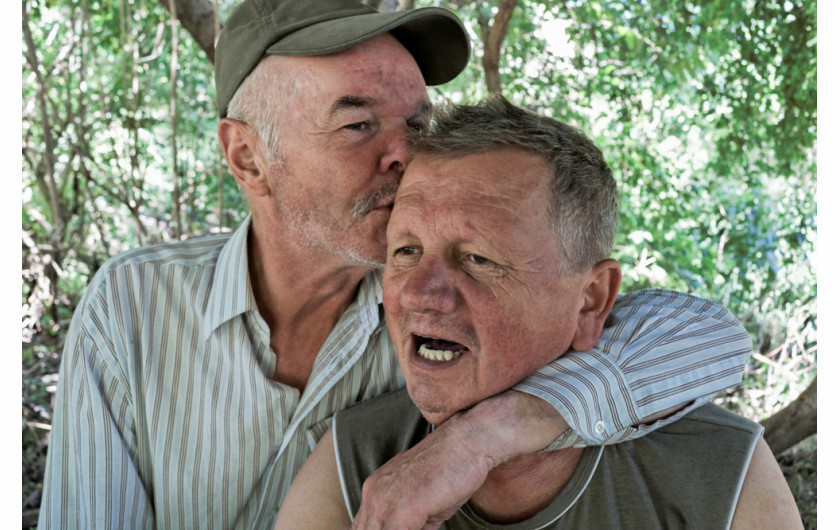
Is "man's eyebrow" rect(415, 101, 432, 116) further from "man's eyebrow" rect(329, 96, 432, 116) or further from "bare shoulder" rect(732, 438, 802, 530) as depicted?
"bare shoulder" rect(732, 438, 802, 530)

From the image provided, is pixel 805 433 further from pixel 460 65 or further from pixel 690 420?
pixel 460 65

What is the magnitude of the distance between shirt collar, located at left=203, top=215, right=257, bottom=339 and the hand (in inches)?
29.7

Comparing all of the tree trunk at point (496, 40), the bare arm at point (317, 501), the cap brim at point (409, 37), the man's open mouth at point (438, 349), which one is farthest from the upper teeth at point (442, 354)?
the tree trunk at point (496, 40)

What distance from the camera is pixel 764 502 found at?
1447 mm

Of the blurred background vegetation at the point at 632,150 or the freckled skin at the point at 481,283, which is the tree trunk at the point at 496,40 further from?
the freckled skin at the point at 481,283

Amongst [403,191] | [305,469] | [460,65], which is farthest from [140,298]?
[460,65]

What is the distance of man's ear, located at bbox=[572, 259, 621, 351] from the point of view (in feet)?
5.13

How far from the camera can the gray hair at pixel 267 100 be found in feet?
6.36

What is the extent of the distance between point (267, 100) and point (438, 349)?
866 millimetres

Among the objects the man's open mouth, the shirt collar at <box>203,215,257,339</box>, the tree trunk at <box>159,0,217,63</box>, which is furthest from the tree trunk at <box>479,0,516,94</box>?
the man's open mouth

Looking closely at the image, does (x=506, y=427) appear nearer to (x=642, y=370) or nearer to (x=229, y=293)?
(x=642, y=370)

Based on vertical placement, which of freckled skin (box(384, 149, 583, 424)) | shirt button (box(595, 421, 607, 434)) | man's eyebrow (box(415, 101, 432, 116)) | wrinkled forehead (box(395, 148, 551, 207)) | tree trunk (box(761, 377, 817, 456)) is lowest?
tree trunk (box(761, 377, 817, 456))

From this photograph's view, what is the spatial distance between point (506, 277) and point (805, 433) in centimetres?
242
